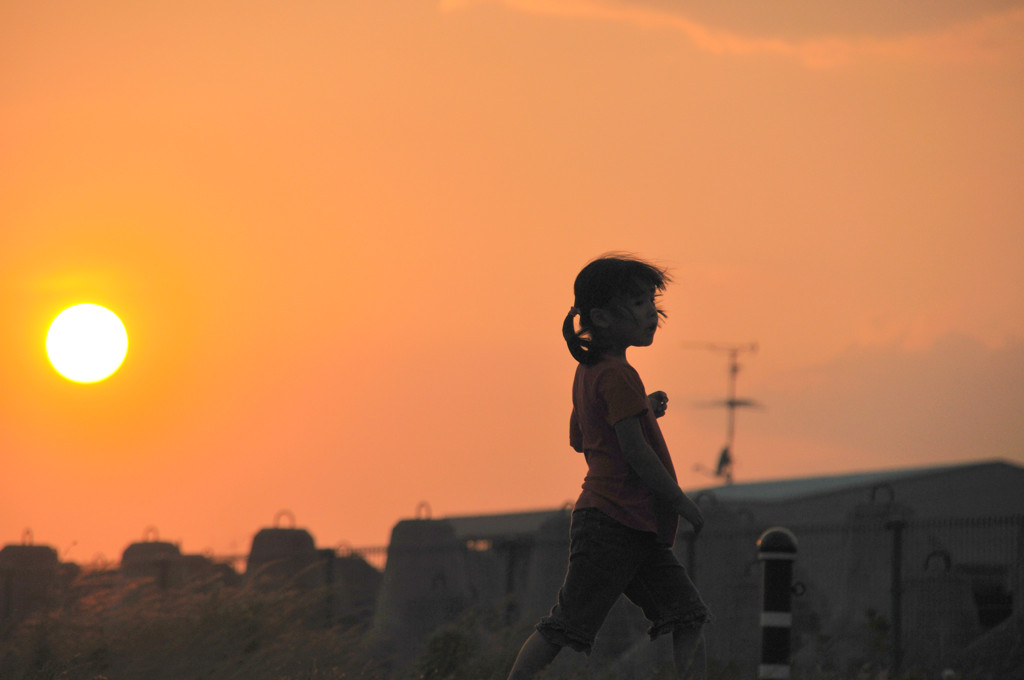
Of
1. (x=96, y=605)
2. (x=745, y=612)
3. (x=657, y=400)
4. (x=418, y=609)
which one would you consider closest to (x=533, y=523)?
(x=418, y=609)


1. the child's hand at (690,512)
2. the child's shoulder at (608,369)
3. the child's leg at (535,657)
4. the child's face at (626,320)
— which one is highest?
the child's face at (626,320)

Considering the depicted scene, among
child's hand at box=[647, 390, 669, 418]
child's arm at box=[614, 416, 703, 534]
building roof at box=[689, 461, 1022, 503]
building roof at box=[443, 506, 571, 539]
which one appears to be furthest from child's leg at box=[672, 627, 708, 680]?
building roof at box=[443, 506, 571, 539]

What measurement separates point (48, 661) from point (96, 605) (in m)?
1.62

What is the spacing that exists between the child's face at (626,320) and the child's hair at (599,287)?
2cm

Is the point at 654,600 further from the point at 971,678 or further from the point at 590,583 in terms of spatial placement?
the point at 971,678

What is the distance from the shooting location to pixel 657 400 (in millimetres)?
4824

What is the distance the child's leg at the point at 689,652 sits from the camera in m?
4.48

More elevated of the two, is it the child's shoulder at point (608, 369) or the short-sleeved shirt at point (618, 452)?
the child's shoulder at point (608, 369)

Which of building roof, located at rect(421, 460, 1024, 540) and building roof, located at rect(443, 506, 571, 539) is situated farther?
building roof, located at rect(443, 506, 571, 539)

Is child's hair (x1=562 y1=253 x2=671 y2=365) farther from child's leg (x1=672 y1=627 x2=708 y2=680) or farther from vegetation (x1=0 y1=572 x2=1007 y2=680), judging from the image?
vegetation (x1=0 y1=572 x2=1007 y2=680)

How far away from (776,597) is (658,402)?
84cm

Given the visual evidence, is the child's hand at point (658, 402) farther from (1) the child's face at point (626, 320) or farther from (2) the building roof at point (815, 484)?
(2) the building roof at point (815, 484)

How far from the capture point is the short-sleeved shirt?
4.45m

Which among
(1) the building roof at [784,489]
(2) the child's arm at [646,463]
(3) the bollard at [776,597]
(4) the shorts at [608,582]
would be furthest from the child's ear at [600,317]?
(1) the building roof at [784,489]
